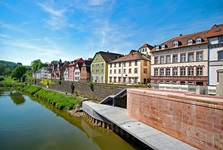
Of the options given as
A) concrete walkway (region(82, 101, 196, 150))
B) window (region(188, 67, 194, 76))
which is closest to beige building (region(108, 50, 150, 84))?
window (region(188, 67, 194, 76))

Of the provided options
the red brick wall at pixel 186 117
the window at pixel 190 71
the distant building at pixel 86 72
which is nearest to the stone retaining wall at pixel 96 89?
the distant building at pixel 86 72

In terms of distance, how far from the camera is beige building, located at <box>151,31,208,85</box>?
21.0m

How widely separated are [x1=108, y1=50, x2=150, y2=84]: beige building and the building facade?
11416 mm

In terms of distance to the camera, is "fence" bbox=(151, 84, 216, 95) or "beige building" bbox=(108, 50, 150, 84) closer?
"fence" bbox=(151, 84, 216, 95)

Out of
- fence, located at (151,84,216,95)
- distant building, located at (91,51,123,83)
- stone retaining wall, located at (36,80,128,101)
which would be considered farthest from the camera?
distant building, located at (91,51,123,83)

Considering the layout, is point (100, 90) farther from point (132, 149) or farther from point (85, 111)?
point (132, 149)

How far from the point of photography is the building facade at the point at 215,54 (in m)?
19.1

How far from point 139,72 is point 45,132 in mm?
19907

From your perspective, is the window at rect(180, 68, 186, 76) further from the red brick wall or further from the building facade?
the red brick wall

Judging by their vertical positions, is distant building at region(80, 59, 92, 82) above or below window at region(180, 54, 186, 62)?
below

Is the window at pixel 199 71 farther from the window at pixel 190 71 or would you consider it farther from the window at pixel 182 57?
the window at pixel 182 57

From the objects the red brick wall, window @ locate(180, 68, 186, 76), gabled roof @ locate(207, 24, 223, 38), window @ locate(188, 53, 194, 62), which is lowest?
the red brick wall

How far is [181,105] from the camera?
335 inches

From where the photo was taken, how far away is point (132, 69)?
99.0ft
